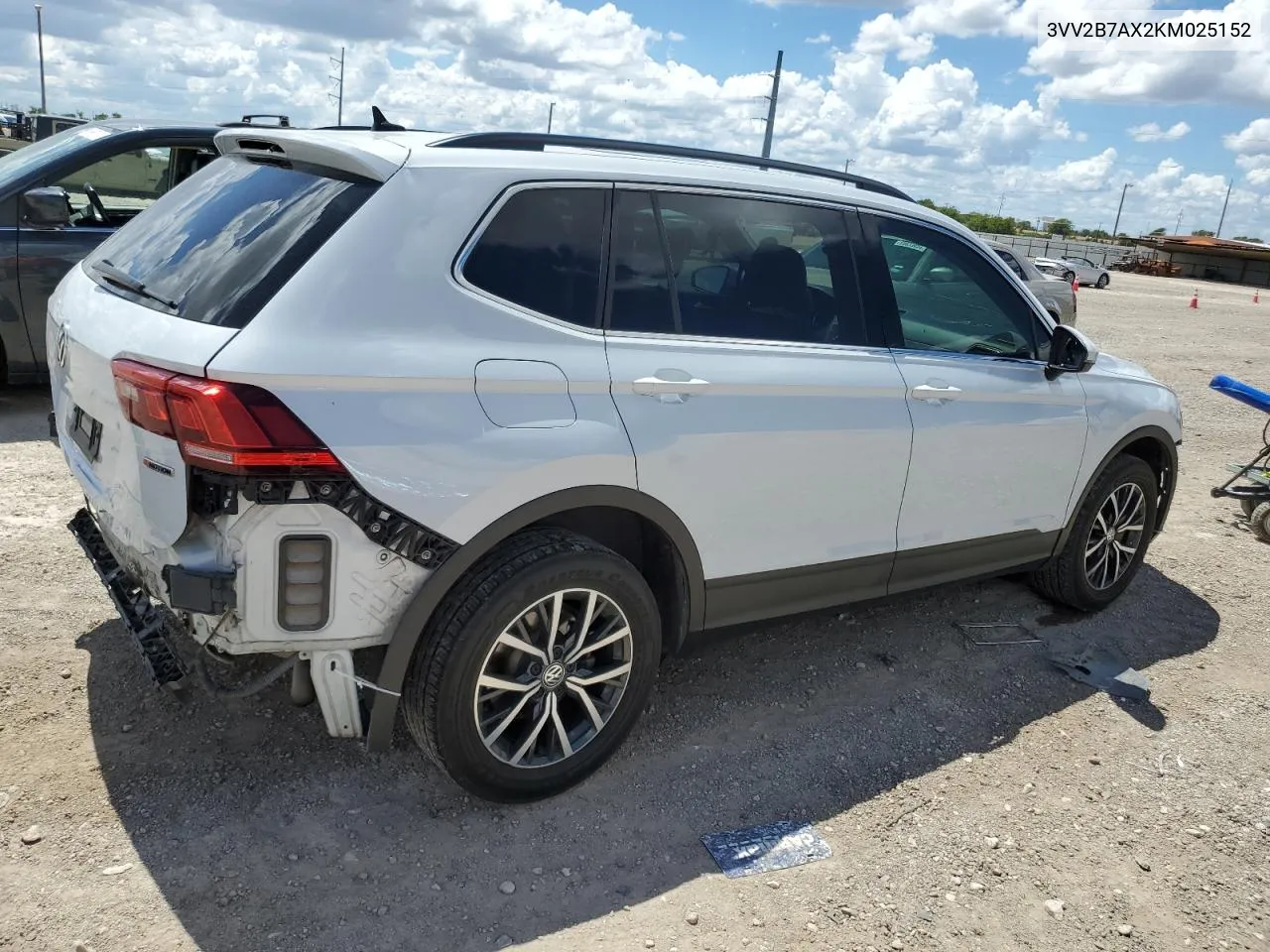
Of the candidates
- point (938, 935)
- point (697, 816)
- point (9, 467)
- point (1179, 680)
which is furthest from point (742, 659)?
point (9, 467)

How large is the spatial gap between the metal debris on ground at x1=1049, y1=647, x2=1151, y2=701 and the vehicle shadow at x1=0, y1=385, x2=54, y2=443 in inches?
226

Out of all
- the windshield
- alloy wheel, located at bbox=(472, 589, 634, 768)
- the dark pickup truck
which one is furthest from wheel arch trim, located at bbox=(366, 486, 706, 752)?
the windshield

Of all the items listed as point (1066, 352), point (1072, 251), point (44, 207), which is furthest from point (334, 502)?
point (1072, 251)

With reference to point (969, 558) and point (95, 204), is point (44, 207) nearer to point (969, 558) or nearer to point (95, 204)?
point (95, 204)

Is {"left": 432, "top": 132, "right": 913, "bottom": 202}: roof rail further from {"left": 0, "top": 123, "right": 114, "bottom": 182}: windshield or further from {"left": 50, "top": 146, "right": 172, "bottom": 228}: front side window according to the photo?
{"left": 0, "top": 123, "right": 114, "bottom": 182}: windshield

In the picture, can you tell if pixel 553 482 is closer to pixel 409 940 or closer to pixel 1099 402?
pixel 409 940

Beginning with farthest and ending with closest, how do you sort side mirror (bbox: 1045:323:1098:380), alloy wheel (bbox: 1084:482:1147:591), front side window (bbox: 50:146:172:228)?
front side window (bbox: 50:146:172:228)
alloy wheel (bbox: 1084:482:1147:591)
side mirror (bbox: 1045:323:1098:380)

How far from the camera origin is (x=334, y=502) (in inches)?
102

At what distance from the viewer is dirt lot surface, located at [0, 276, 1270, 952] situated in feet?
9.09

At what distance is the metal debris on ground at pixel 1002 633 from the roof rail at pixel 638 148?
6.77ft

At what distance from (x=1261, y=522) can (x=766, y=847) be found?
206 inches

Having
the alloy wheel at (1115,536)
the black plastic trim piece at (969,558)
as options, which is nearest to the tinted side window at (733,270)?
the black plastic trim piece at (969,558)

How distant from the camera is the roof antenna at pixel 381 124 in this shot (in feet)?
11.4

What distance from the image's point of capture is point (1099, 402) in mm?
4664
